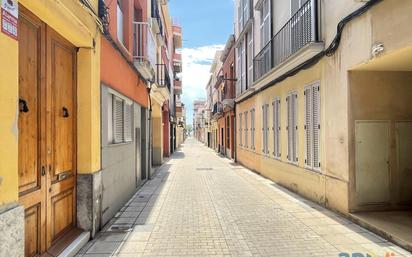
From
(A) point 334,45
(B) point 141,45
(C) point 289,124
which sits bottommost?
(C) point 289,124

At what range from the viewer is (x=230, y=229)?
19.8 ft

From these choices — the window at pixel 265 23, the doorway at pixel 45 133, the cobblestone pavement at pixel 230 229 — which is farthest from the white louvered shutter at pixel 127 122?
the window at pixel 265 23

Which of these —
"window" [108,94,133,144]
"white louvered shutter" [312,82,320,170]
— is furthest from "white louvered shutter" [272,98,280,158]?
"window" [108,94,133,144]

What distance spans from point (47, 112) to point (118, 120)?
360 centimetres

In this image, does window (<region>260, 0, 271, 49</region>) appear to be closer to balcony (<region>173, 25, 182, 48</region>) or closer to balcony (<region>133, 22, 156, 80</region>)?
balcony (<region>133, 22, 156, 80</region>)

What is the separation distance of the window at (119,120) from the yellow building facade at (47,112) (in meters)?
1.53

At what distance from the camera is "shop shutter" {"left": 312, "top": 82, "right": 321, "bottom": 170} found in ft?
26.2

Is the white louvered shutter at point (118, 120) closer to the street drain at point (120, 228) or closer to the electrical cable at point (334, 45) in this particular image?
the street drain at point (120, 228)

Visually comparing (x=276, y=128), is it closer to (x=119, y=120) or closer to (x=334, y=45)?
(x=334, y=45)

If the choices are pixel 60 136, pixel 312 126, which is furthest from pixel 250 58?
pixel 60 136

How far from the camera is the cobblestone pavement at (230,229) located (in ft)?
16.3

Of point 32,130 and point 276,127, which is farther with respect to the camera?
point 276,127

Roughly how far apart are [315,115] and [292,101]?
1660 mm

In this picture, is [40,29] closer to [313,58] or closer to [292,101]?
[313,58]
